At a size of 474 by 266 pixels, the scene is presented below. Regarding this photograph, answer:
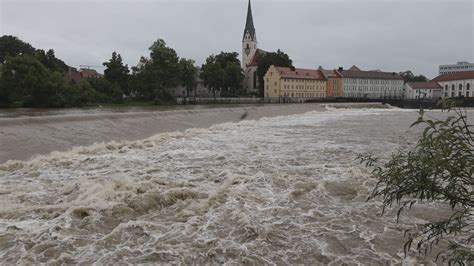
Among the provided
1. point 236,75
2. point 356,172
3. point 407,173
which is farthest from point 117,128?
point 236,75

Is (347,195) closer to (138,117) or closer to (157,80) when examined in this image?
(138,117)

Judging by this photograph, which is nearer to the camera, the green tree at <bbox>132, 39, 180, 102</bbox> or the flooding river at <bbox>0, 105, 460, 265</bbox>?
the flooding river at <bbox>0, 105, 460, 265</bbox>

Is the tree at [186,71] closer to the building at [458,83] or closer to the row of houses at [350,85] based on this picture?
the row of houses at [350,85]

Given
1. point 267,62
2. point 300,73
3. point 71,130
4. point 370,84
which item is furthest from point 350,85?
point 71,130

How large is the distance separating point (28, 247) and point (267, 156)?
9.30 meters

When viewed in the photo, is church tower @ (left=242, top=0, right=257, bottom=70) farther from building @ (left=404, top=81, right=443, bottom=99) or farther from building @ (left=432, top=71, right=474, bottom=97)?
building @ (left=432, top=71, right=474, bottom=97)

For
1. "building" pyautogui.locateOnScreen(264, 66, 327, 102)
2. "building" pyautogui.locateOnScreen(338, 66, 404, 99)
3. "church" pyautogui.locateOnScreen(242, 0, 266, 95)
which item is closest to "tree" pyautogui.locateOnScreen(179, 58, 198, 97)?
"building" pyautogui.locateOnScreen(264, 66, 327, 102)

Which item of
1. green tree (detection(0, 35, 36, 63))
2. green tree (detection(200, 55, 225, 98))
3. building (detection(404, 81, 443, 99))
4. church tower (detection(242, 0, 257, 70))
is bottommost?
building (detection(404, 81, 443, 99))

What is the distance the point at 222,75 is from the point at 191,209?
77292 mm

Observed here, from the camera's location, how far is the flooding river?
17.3 ft

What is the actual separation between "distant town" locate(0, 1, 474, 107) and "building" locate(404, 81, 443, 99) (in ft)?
0.92

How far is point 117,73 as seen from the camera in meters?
71.1

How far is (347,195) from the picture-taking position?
832 cm

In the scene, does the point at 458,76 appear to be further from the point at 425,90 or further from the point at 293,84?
the point at 293,84
